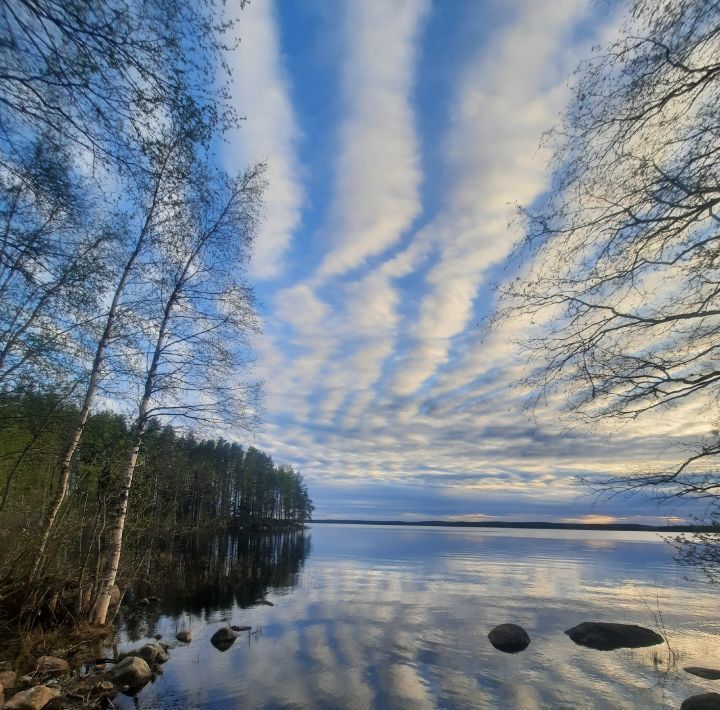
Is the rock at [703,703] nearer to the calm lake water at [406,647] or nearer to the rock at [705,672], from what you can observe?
the calm lake water at [406,647]

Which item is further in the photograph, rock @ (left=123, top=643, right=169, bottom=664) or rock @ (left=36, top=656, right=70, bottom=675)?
rock @ (left=123, top=643, right=169, bottom=664)

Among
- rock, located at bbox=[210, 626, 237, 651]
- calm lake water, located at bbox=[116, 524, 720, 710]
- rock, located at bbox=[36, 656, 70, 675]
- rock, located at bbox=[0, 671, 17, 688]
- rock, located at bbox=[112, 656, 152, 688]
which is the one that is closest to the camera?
rock, located at bbox=[0, 671, 17, 688]

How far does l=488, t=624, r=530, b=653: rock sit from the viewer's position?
48.5ft

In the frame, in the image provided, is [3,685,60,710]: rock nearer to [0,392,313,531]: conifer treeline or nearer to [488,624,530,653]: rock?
[0,392,313,531]: conifer treeline

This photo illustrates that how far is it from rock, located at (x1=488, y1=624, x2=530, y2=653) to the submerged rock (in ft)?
15.5

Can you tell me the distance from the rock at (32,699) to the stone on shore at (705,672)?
16.8 m

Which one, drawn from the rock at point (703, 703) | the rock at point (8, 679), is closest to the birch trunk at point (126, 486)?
the rock at point (8, 679)

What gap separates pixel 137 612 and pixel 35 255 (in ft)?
63.5

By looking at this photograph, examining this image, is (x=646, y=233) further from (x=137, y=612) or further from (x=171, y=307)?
(x=137, y=612)

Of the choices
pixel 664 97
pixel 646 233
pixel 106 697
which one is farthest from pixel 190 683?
pixel 664 97

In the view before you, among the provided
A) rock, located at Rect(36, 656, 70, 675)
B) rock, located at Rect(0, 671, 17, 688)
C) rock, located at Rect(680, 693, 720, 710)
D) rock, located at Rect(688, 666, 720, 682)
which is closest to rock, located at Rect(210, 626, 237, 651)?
rock, located at Rect(36, 656, 70, 675)

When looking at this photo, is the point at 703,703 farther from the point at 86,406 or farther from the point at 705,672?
Answer: the point at 86,406

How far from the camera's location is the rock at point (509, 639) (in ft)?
48.5

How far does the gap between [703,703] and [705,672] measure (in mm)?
4401
